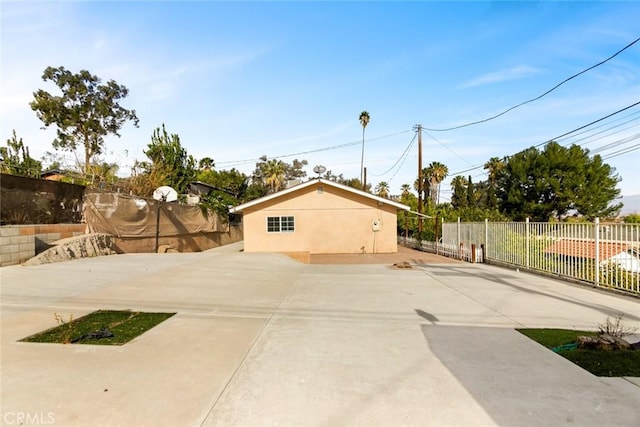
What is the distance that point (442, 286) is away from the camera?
28.6 ft

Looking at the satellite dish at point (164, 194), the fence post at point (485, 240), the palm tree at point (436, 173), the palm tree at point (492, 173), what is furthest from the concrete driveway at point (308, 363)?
the palm tree at point (436, 173)

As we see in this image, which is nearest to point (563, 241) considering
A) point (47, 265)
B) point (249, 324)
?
point (249, 324)

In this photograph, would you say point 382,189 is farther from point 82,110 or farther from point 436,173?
point 82,110

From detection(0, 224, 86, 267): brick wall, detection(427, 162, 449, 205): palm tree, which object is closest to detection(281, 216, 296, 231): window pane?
detection(0, 224, 86, 267): brick wall

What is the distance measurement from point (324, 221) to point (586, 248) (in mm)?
11602

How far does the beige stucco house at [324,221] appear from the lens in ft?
59.9

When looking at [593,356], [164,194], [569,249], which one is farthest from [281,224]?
[593,356]

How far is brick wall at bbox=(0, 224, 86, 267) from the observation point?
9.27 meters

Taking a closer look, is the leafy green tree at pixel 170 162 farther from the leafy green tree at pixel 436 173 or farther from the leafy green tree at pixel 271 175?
the leafy green tree at pixel 436 173

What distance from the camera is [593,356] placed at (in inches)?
159

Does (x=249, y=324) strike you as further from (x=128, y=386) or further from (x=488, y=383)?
(x=488, y=383)

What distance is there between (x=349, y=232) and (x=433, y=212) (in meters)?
9.50

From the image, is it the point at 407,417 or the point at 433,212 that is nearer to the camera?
the point at 407,417

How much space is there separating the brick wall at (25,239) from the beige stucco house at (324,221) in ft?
27.4
